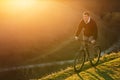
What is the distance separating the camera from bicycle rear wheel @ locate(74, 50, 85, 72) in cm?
1692

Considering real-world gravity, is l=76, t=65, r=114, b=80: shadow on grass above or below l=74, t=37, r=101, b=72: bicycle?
below

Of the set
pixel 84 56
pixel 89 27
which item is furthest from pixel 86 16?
pixel 84 56

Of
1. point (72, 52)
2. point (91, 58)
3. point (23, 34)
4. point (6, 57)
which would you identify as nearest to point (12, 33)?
point (23, 34)

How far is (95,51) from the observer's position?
17.7 m

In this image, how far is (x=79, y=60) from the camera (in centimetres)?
1714

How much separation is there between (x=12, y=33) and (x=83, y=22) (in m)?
57.2

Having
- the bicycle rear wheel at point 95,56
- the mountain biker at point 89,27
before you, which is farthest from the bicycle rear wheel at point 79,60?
the mountain biker at point 89,27

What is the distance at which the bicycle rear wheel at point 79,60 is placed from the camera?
55.5ft

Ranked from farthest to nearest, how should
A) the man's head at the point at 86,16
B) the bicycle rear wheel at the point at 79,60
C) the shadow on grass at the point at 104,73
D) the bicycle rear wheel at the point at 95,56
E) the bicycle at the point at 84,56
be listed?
the bicycle rear wheel at the point at 95,56 < the bicycle rear wheel at the point at 79,60 < the bicycle at the point at 84,56 < the man's head at the point at 86,16 < the shadow on grass at the point at 104,73

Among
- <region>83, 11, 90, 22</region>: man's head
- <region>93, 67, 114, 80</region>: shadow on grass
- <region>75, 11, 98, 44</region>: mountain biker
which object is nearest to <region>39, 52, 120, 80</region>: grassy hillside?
<region>93, 67, 114, 80</region>: shadow on grass

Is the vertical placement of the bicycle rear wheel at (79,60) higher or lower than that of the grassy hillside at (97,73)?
higher

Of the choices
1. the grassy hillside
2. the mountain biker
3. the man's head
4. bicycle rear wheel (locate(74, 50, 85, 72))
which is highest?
the man's head

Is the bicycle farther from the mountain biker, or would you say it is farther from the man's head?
the man's head

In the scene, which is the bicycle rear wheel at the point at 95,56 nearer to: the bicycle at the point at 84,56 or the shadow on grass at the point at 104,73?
the bicycle at the point at 84,56
